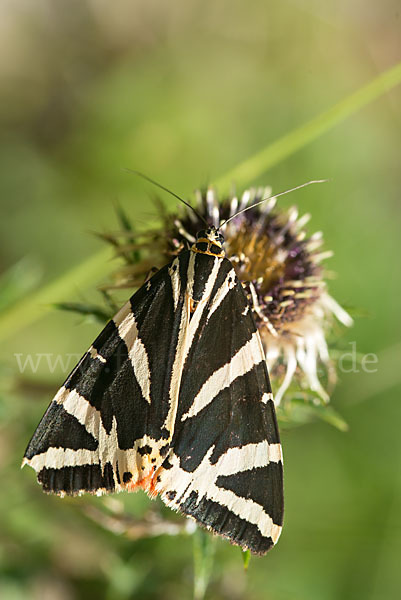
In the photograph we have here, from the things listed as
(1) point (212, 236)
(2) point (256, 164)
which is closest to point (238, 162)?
(2) point (256, 164)

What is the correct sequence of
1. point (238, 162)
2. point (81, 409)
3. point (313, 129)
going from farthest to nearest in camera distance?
point (238, 162) < point (313, 129) < point (81, 409)

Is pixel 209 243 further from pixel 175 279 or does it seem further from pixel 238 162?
pixel 238 162

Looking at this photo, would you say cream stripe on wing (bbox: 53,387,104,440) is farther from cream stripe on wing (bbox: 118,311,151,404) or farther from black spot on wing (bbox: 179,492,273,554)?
black spot on wing (bbox: 179,492,273,554)

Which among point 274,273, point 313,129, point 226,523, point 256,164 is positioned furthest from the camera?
point 256,164

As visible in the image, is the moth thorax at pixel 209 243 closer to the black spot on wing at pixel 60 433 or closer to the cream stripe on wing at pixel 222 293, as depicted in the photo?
the cream stripe on wing at pixel 222 293

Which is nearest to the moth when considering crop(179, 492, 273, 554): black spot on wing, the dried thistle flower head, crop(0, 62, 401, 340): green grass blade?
crop(179, 492, 273, 554): black spot on wing

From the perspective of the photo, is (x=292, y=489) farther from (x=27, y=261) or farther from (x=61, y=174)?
(x=61, y=174)

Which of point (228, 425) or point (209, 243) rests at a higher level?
point (209, 243)
